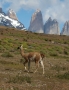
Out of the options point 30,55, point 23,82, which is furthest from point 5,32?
point 23,82

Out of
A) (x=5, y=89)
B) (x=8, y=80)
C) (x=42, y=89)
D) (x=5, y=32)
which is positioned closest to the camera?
(x=5, y=89)

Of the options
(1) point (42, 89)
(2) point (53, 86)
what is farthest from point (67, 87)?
(1) point (42, 89)

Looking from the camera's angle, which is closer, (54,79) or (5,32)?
(54,79)

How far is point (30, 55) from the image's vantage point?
24562mm

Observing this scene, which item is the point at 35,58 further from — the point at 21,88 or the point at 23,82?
the point at 21,88

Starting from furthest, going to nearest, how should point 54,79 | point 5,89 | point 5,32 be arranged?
point 5,32 < point 54,79 < point 5,89

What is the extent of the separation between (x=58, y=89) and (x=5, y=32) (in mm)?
82450

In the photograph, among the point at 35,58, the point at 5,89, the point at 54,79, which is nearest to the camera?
the point at 5,89

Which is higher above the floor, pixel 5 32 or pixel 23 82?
pixel 5 32

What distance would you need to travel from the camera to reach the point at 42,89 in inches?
642

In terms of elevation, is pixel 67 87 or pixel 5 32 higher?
pixel 5 32

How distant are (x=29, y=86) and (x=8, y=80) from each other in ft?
7.50

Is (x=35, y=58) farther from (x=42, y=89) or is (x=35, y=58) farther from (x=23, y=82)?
(x=42, y=89)

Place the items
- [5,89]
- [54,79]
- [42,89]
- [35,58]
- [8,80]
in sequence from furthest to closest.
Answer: [35,58], [54,79], [8,80], [42,89], [5,89]
